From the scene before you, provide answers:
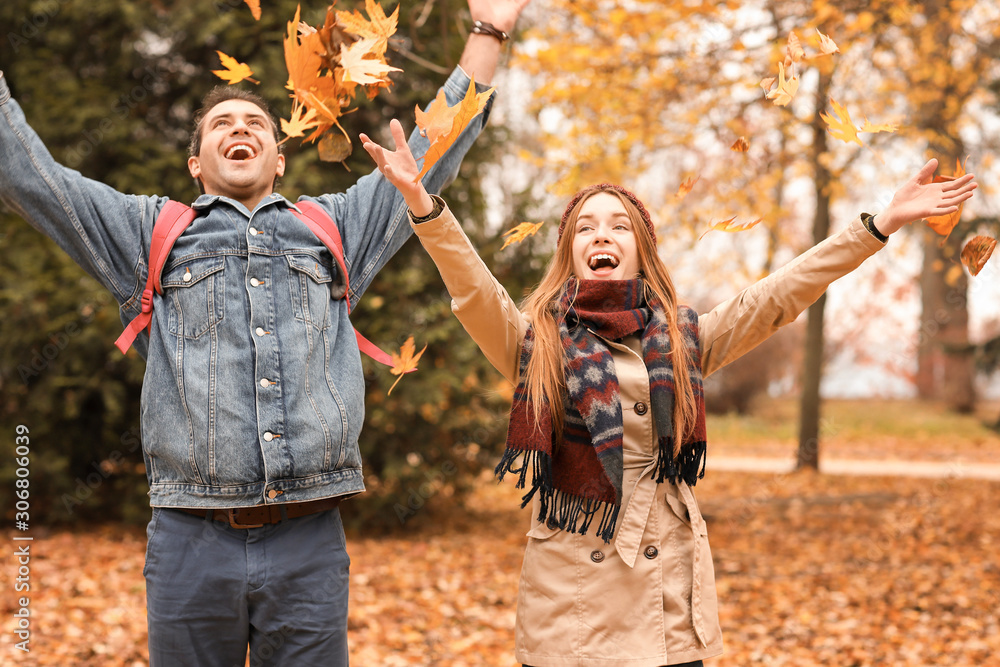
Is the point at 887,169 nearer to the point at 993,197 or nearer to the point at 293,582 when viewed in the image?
the point at 993,197

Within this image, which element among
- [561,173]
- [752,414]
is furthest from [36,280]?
[752,414]

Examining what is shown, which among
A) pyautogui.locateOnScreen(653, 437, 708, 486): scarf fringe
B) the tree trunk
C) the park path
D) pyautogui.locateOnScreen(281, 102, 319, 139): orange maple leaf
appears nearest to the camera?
pyautogui.locateOnScreen(653, 437, 708, 486): scarf fringe

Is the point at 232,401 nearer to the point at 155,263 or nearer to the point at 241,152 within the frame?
the point at 155,263

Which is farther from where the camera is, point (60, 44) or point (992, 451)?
point (992, 451)

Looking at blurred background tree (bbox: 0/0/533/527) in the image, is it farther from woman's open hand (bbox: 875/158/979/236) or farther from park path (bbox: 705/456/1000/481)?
park path (bbox: 705/456/1000/481)

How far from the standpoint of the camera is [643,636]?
2.21 metres

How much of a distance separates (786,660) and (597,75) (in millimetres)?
4638

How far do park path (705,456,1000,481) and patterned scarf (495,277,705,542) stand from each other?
9295 mm

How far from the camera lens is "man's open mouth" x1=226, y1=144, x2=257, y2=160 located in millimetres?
2232

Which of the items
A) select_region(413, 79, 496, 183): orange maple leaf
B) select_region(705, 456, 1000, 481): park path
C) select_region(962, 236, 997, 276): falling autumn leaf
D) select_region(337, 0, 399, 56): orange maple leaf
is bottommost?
select_region(705, 456, 1000, 481): park path

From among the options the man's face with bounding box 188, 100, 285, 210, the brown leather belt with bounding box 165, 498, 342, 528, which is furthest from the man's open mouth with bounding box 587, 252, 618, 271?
the brown leather belt with bounding box 165, 498, 342, 528

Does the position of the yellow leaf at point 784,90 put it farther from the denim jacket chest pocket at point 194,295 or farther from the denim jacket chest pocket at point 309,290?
the denim jacket chest pocket at point 194,295

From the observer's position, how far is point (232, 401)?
2.04 meters

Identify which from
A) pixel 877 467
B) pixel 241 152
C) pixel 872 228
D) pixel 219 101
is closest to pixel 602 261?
pixel 872 228
